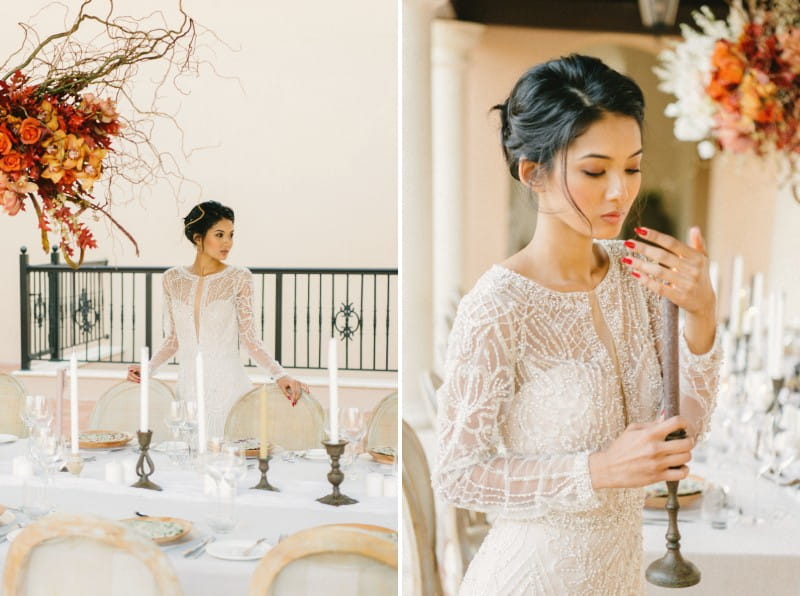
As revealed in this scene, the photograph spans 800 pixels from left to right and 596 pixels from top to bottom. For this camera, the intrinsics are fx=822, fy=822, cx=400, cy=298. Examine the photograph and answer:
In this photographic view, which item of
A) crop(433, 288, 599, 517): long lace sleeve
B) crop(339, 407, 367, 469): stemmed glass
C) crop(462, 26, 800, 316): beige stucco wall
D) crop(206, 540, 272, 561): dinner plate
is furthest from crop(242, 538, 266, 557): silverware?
crop(462, 26, 800, 316): beige stucco wall

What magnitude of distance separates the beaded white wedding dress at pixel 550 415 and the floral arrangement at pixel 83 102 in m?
0.90

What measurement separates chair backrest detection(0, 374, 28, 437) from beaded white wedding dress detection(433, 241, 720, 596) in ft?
3.48

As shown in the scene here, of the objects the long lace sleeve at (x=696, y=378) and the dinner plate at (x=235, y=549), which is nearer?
the long lace sleeve at (x=696, y=378)

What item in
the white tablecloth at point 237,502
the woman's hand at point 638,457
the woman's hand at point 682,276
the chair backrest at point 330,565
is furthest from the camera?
the white tablecloth at point 237,502

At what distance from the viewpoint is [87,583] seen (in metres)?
1.73

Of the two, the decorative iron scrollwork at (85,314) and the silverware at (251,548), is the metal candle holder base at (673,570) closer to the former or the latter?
the silverware at (251,548)

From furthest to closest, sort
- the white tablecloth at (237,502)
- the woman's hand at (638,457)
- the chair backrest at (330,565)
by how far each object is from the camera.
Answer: the white tablecloth at (237,502) < the chair backrest at (330,565) < the woman's hand at (638,457)

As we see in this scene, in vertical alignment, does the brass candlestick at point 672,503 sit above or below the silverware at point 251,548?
above

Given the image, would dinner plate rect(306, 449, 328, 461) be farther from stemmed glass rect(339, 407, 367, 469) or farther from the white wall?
the white wall

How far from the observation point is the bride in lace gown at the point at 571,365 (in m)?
1.36

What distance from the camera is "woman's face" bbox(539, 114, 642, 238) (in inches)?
56.3

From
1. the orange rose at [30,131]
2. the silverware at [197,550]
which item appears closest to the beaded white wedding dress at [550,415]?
the silverware at [197,550]

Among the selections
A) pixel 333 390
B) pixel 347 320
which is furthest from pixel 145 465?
pixel 347 320

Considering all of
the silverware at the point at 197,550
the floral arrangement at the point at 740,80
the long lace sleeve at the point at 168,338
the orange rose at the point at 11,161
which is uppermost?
the floral arrangement at the point at 740,80
